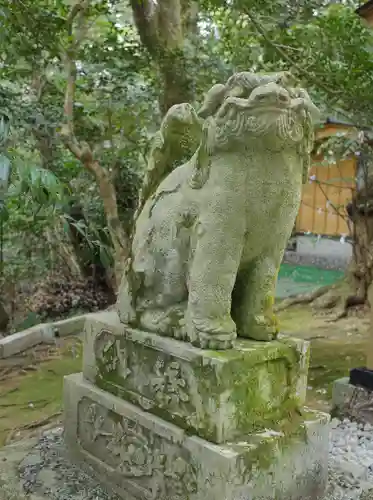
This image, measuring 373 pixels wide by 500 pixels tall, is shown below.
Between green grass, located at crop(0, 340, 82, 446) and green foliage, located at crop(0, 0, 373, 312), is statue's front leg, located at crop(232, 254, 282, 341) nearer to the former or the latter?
green foliage, located at crop(0, 0, 373, 312)

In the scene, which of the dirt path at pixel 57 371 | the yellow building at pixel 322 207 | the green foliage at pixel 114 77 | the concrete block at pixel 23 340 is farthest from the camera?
the yellow building at pixel 322 207

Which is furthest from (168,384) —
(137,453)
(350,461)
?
(350,461)

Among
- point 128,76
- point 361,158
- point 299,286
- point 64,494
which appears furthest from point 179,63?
point 299,286

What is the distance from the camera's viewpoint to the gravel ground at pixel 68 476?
2311mm

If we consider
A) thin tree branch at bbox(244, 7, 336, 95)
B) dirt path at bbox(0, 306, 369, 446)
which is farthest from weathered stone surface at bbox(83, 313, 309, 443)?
thin tree branch at bbox(244, 7, 336, 95)

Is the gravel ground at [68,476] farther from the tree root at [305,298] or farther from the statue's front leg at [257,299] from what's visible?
the tree root at [305,298]

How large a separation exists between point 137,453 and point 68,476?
1.50ft

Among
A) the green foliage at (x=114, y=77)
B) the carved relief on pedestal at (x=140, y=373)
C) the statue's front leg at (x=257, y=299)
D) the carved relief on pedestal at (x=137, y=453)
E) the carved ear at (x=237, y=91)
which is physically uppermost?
the green foliage at (x=114, y=77)

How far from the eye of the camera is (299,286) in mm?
8898

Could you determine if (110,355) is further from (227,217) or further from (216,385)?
(227,217)

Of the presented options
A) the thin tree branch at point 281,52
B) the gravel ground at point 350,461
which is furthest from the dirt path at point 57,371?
the thin tree branch at point 281,52

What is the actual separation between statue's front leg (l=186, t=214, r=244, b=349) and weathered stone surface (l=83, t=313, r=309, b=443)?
64mm

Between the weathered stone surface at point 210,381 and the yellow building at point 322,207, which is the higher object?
the yellow building at point 322,207

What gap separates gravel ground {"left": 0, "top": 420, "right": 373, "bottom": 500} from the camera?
2311 mm
